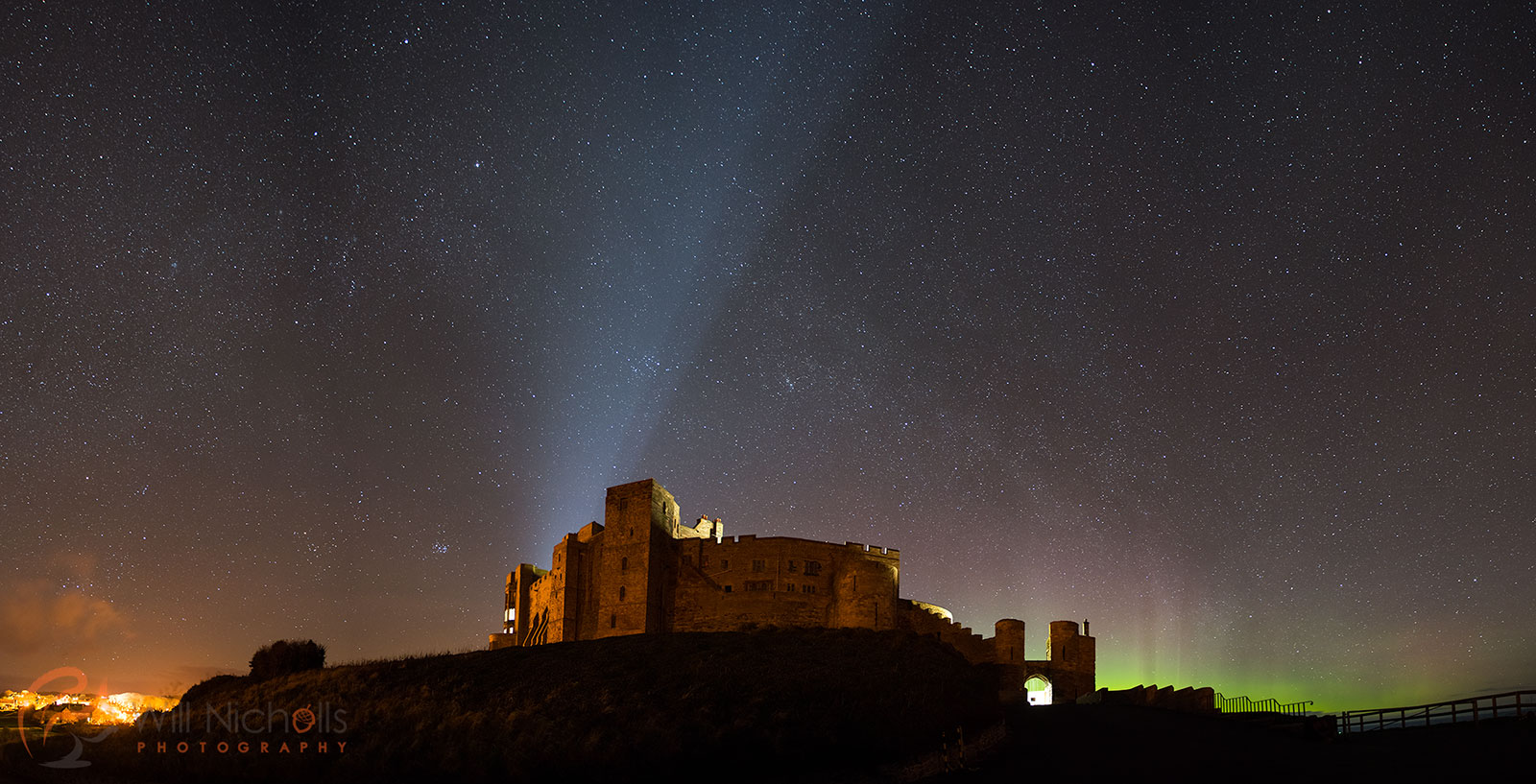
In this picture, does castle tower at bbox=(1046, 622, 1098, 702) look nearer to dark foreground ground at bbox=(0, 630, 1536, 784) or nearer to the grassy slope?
dark foreground ground at bbox=(0, 630, 1536, 784)

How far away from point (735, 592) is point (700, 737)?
30.7 meters

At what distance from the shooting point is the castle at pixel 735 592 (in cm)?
5034

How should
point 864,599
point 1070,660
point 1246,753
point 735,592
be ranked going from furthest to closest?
point 735,592 → point 864,599 → point 1070,660 → point 1246,753

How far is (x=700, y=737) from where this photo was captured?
21625 mm

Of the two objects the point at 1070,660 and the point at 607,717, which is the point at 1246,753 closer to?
the point at 607,717

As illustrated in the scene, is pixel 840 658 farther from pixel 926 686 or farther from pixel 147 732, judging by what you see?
pixel 147 732

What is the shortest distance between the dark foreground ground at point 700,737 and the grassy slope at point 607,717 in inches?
2.7

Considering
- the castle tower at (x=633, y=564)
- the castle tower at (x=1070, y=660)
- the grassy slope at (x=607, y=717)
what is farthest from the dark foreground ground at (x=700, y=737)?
the castle tower at (x=1070, y=660)

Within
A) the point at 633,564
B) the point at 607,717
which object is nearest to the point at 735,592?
the point at 633,564

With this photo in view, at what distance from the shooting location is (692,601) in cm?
5209

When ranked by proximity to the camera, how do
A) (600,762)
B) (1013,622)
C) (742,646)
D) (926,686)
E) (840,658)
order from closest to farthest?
1. (600,762)
2. (926,686)
3. (840,658)
4. (742,646)
5. (1013,622)

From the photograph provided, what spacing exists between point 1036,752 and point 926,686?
4372 mm

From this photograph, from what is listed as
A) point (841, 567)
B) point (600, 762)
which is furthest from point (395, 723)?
point (841, 567)

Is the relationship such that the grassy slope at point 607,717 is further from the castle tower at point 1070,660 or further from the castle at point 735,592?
the castle tower at point 1070,660
